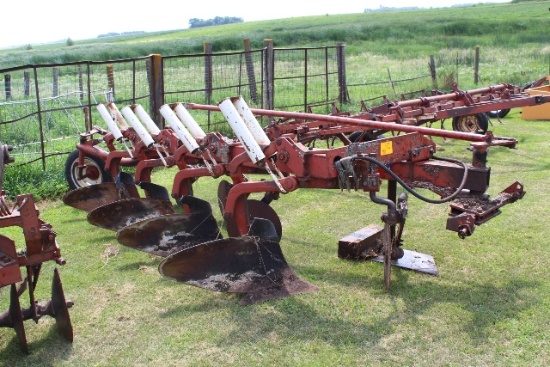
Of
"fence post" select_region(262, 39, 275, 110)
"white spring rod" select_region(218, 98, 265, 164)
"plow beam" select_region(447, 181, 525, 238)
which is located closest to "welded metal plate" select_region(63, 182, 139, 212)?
"white spring rod" select_region(218, 98, 265, 164)

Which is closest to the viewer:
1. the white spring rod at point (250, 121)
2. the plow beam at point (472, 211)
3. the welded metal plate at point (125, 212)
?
the plow beam at point (472, 211)

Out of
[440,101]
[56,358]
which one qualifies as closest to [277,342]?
[56,358]

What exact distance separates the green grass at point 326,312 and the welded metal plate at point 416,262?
7 cm

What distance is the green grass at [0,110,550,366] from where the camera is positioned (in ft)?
11.8

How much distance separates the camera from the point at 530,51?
2652cm

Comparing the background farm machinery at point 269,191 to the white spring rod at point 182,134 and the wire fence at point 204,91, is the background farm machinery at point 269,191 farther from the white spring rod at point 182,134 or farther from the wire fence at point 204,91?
the wire fence at point 204,91

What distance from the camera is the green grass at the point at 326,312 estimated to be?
141 inches

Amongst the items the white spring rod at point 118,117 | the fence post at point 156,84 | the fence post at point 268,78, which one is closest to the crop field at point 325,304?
the white spring rod at point 118,117

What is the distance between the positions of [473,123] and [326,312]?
25.7ft

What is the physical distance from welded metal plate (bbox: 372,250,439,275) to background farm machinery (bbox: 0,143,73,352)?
2.48 meters

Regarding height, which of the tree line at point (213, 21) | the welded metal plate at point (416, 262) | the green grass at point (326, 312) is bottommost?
the green grass at point (326, 312)

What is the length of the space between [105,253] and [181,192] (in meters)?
0.90

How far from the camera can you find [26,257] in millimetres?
3445

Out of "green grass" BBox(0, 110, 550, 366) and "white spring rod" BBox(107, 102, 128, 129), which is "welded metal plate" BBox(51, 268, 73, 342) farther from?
"white spring rod" BBox(107, 102, 128, 129)
